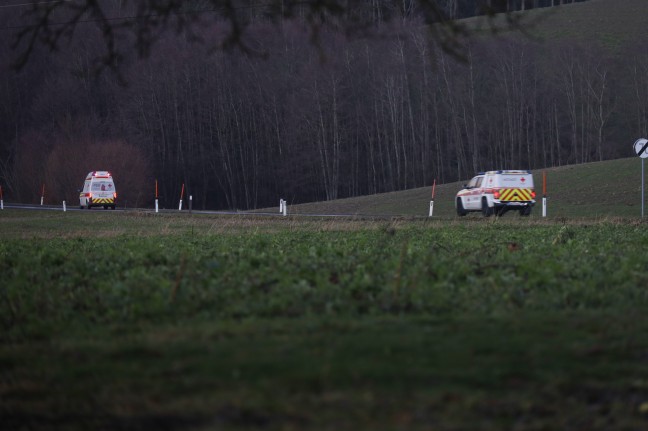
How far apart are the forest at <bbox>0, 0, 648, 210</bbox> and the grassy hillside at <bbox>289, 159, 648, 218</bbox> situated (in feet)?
67.0

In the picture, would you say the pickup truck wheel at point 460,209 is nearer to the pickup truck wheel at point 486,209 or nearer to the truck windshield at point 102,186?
the pickup truck wheel at point 486,209

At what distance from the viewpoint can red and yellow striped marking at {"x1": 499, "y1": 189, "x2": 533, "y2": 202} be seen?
36.4 metres

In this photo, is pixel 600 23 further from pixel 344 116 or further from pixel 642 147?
pixel 642 147

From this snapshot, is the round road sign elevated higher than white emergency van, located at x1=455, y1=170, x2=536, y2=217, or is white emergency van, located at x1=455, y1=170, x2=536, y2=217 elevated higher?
the round road sign

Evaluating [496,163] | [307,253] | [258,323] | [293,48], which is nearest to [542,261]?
[307,253]

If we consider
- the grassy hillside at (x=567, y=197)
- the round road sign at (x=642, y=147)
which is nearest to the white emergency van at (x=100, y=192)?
A: the grassy hillside at (x=567, y=197)

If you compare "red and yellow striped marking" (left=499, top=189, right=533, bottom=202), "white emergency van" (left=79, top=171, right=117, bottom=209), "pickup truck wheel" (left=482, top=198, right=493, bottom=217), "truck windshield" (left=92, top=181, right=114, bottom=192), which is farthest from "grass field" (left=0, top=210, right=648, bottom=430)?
"truck windshield" (left=92, top=181, right=114, bottom=192)

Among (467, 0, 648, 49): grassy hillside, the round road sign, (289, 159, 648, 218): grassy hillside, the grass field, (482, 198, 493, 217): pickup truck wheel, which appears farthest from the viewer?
(467, 0, 648, 49): grassy hillside

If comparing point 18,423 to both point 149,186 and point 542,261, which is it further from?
point 149,186

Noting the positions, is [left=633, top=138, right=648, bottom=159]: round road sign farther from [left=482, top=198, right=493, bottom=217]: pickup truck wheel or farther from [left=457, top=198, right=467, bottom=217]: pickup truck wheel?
[left=457, top=198, right=467, bottom=217]: pickup truck wheel

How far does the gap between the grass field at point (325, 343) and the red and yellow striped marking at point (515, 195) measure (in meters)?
24.3

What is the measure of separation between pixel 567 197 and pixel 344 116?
108 feet

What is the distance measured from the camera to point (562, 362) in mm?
6711

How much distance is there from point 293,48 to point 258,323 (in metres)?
68.2
